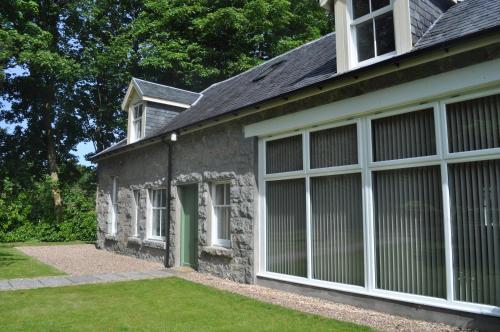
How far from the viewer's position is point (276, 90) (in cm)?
911

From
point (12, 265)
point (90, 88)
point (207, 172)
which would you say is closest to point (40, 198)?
point (90, 88)

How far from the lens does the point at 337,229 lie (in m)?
7.30

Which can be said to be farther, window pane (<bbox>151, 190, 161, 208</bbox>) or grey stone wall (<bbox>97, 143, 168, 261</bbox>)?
window pane (<bbox>151, 190, 161, 208</bbox>)

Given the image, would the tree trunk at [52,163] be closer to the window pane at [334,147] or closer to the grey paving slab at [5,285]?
the grey paving slab at [5,285]

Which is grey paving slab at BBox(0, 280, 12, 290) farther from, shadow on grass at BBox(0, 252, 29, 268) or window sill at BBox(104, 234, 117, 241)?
window sill at BBox(104, 234, 117, 241)

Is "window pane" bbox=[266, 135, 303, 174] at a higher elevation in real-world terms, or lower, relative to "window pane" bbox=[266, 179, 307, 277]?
higher

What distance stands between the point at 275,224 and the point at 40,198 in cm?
1886

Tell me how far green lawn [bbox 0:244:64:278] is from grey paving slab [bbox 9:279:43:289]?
61cm

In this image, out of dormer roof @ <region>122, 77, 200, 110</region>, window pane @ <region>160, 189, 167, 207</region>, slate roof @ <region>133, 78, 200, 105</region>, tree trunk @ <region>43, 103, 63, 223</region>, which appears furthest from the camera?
tree trunk @ <region>43, 103, 63, 223</region>

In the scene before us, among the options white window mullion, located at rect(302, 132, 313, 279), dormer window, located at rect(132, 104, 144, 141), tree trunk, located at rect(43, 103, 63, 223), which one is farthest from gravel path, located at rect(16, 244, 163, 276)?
tree trunk, located at rect(43, 103, 63, 223)

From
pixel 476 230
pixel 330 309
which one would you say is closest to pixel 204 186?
pixel 330 309

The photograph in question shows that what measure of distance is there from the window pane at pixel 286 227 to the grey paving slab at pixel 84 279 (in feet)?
13.4

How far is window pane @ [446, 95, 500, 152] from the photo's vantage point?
5.45m

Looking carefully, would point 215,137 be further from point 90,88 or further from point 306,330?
point 90,88
